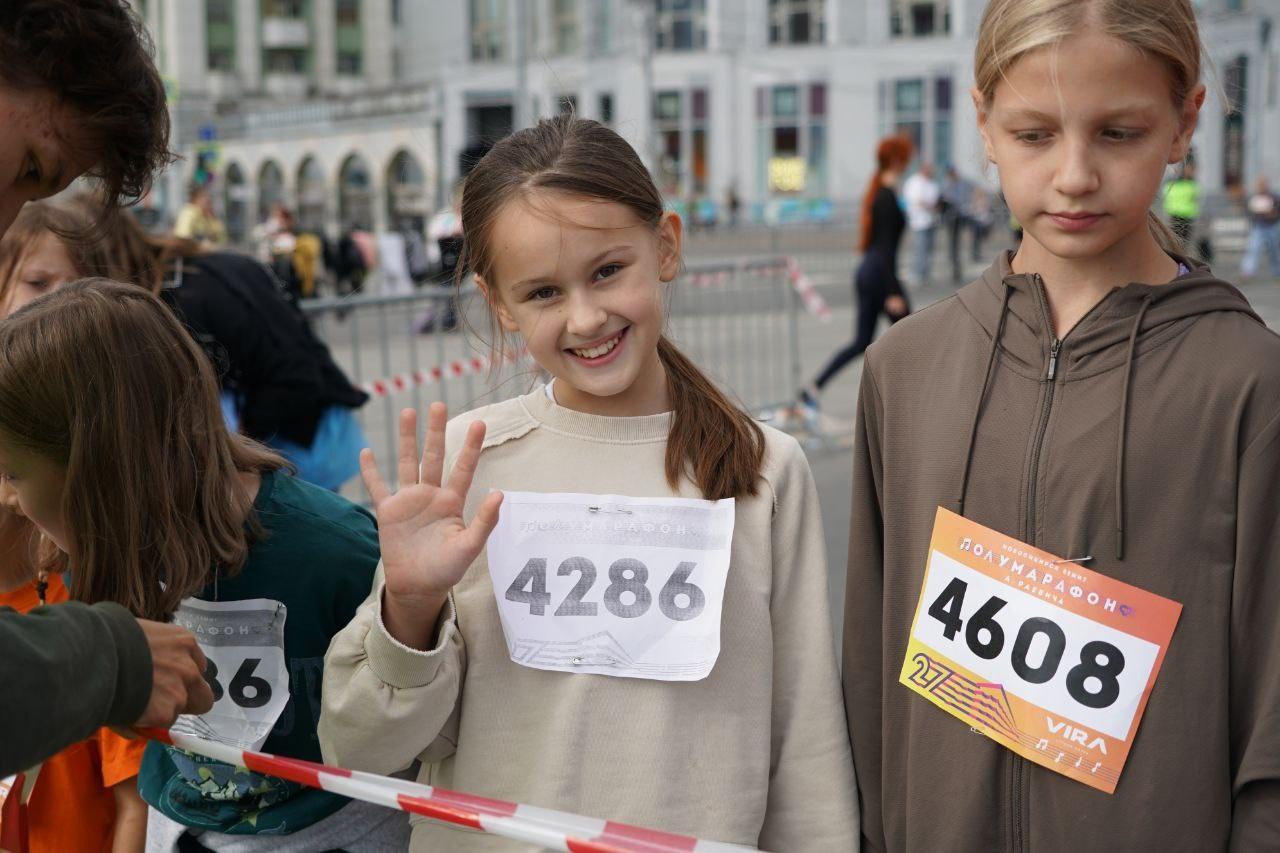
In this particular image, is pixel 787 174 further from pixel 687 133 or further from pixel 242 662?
pixel 242 662

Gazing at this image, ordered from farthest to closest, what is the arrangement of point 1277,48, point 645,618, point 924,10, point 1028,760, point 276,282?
point 924,10 < point 1277,48 < point 276,282 < point 645,618 < point 1028,760

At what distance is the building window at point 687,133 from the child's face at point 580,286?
43.5 metres

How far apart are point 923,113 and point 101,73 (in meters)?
42.6

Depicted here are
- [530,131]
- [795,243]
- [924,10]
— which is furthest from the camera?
[924,10]

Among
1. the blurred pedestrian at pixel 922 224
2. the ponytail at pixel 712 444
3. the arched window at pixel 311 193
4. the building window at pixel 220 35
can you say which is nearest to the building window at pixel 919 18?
the arched window at pixel 311 193

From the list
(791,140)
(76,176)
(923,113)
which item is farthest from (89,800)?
(791,140)

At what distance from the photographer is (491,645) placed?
2.14m

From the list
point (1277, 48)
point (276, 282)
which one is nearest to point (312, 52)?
point (1277, 48)

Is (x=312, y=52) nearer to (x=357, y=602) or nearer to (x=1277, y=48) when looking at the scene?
(x=1277, y=48)

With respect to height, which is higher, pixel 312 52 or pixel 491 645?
pixel 312 52

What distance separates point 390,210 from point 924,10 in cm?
1722

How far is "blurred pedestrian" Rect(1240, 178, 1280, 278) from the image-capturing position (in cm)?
1895

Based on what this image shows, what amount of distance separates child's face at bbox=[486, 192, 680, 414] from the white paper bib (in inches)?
23.8

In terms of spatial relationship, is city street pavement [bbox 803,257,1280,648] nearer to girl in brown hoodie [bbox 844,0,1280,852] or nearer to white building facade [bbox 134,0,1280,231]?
girl in brown hoodie [bbox 844,0,1280,852]
